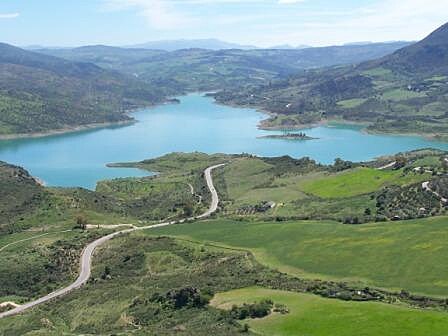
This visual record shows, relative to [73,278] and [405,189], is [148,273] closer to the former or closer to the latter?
[73,278]

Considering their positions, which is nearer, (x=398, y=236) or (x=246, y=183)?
(x=398, y=236)

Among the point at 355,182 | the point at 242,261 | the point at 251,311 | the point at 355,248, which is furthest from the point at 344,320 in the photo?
the point at 355,182

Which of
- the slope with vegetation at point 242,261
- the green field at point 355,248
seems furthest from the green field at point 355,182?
the green field at point 355,248

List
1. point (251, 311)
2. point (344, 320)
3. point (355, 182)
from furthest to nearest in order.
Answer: point (355, 182), point (251, 311), point (344, 320)

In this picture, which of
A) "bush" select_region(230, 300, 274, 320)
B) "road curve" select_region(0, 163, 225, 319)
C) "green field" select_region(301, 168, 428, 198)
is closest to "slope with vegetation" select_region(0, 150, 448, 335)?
"bush" select_region(230, 300, 274, 320)

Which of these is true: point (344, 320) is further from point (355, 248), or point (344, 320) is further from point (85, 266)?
point (85, 266)

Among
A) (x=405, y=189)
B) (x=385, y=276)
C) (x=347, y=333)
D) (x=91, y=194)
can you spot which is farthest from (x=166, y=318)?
(x=91, y=194)
